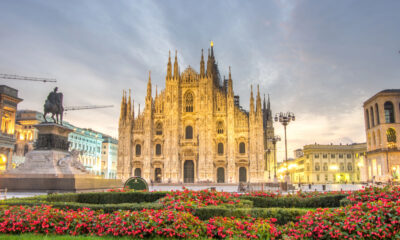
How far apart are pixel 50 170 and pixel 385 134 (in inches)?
2183

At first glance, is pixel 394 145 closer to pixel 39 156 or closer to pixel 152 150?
pixel 152 150

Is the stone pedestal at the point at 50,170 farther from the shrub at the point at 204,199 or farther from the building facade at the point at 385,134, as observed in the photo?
the building facade at the point at 385,134

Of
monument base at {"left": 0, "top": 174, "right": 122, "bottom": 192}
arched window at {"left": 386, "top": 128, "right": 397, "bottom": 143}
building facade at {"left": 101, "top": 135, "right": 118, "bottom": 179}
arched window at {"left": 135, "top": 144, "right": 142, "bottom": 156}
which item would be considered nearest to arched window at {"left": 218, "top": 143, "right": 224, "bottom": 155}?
arched window at {"left": 135, "top": 144, "right": 142, "bottom": 156}

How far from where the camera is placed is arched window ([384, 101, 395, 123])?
57031 mm

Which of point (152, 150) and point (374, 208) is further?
point (152, 150)

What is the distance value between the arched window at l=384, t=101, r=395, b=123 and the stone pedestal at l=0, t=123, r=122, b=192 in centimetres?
5458

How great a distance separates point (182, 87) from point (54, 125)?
3746 centimetres

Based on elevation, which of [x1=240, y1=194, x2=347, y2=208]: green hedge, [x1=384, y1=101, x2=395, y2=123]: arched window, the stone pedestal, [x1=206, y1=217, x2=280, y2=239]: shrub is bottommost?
[x1=206, y1=217, x2=280, y2=239]: shrub

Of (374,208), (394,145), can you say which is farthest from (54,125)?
(394,145)

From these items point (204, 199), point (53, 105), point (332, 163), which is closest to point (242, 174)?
point (53, 105)

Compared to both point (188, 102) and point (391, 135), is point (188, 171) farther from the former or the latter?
point (391, 135)

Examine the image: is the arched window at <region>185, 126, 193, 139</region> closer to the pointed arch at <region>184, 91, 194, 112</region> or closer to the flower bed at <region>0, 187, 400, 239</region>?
the pointed arch at <region>184, 91, 194, 112</region>

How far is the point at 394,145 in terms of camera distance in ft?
180

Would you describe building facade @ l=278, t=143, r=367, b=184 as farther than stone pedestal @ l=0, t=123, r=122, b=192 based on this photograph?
Yes
